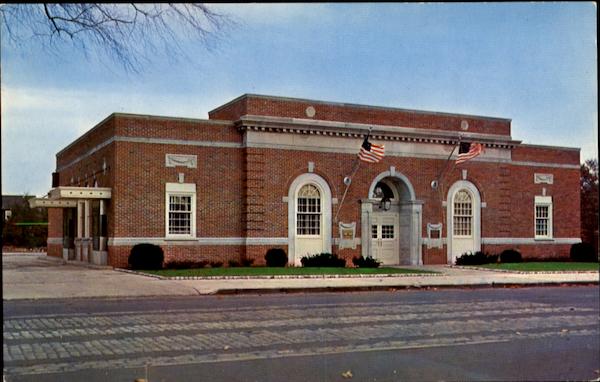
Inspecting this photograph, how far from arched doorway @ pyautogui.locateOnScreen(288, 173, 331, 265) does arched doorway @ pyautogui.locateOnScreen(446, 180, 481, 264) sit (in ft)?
17.9

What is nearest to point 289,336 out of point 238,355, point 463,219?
point 238,355

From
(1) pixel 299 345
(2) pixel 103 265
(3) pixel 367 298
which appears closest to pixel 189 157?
(2) pixel 103 265

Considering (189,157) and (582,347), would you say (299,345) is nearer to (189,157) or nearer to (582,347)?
(582,347)

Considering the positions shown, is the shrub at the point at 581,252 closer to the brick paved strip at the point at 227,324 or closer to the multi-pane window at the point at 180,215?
the multi-pane window at the point at 180,215

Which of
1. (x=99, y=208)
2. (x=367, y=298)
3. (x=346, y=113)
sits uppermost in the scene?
(x=346, y=113)

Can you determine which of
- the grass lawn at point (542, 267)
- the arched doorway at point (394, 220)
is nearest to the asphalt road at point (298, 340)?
the grass lawn at point (542, 267)

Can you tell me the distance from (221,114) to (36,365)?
22794mm

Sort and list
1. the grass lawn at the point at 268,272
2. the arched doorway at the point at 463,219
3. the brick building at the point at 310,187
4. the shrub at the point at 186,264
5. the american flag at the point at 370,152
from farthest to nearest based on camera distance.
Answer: the arched doorway at the point at 463,219 < the american flag at the point at 370,152 < the brick building at the point at 310,187 < the shrub at the point at 186,264 < the grass lawn at the point at 268,272

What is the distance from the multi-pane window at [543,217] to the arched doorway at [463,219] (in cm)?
270

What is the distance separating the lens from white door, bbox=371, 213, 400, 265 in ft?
100

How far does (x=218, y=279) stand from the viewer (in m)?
21.5

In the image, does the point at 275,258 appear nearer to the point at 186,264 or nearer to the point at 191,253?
the point at 191,253

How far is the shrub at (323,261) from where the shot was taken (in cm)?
2702

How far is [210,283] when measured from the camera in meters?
19.9
